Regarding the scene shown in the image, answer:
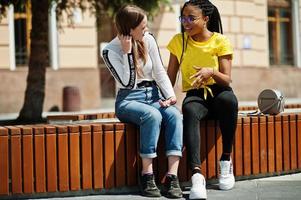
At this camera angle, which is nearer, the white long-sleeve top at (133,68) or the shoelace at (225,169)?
the white long-sleeve top at (133,68)

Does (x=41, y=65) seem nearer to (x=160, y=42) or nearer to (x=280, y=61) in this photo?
(x=160, y=42)

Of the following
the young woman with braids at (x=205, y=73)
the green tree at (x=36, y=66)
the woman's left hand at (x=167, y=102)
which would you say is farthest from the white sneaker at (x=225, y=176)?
the green tree at (x=36, y=66)

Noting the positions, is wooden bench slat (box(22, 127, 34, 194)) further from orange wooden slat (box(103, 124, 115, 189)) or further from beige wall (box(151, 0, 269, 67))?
beige wall (box(151, 0, 269, 67))

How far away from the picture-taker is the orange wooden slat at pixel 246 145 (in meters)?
5.75

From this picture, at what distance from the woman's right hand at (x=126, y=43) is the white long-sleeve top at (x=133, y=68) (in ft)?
0.20

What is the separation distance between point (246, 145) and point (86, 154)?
151 centimetres

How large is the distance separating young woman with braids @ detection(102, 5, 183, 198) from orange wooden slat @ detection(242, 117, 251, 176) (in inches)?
32.7

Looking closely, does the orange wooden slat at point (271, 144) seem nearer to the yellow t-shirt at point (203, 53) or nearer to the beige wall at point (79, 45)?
the yellow t-shirt at point (203, 53)

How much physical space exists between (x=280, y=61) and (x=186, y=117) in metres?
17.2

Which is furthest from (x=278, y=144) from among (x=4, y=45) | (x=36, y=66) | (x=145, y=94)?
(x=4, y=45)

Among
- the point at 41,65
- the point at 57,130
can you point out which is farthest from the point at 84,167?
the point at 41,65

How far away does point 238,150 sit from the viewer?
5727mm

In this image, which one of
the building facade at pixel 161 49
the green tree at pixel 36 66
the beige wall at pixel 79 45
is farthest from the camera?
the beige wall at pixel 79 45

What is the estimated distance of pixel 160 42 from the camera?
59.3 feet
